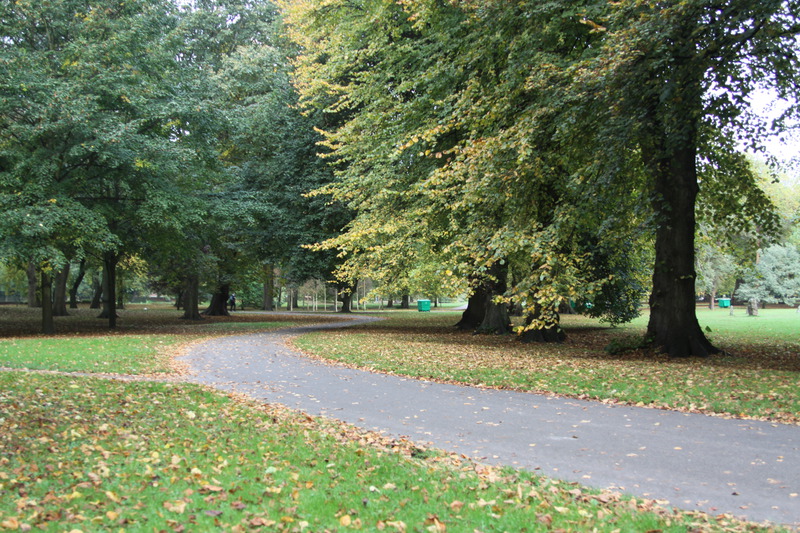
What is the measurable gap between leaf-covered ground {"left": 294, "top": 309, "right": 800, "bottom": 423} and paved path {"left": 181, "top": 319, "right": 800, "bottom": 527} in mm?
707

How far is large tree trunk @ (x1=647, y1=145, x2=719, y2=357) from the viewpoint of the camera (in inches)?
523

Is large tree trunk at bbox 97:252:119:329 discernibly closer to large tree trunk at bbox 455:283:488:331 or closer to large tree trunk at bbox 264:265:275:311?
large tree trunk at bbox 455:283:488:331

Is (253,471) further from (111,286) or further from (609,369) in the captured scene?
(111,286)

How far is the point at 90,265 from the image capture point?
113 ft

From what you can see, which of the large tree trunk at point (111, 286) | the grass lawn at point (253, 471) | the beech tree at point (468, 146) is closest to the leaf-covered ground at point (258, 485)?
the grass lawn at point (253, 471)

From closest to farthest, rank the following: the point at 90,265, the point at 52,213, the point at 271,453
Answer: the point at 271,453, the point at 52,213, the point at 90,265

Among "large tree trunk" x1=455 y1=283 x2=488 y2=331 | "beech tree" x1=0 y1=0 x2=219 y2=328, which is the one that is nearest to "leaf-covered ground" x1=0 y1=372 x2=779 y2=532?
"beech tree" x1=0 y1=0 x2=219 y2=328

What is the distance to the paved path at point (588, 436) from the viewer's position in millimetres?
4914

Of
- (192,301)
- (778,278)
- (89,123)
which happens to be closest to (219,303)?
(192,301)

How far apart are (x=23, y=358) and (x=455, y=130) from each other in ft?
40.5

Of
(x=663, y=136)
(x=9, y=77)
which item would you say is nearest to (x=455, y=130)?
(x=663, y=136)

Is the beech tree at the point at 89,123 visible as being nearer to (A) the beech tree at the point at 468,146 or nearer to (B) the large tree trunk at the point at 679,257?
(A) the beech tree at the point at 468,146

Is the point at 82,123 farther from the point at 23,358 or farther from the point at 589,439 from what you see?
the point at 589,439

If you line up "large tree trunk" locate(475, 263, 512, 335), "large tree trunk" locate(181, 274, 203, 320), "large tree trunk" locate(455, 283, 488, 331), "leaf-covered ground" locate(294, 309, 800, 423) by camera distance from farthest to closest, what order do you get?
"large tree trunk" locate(181, 274, 203, 320)
"large tree trunk" locate(455, 283, 488, 331)
"large tree trunk" locate(475, 263, 512, 335)
"leaf-covered ground" locate(294, 309, 800, 423)
